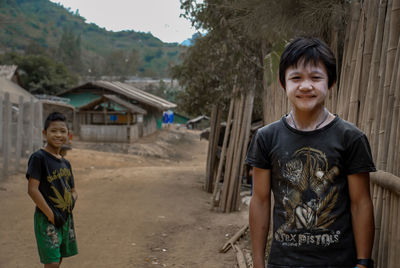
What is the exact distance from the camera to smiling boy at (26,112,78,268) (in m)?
3.03

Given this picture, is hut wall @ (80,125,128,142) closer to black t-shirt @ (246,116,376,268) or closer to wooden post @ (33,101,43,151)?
wooden post @ (33,101,43,151)

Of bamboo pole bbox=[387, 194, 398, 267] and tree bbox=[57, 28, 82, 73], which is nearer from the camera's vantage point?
bamboo pole bbox=[387, 194, 398, 267]

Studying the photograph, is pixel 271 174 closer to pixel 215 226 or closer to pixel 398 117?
pixel 398 117

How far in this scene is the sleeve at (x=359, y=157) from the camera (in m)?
1.57

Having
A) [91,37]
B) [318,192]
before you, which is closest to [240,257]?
[318,192]

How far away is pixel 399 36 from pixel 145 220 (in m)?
5.55

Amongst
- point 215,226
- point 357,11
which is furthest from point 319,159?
point 215,226

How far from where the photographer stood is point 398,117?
193 centimetres

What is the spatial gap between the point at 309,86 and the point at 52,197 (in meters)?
2.31

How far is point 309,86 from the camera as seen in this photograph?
1.63m

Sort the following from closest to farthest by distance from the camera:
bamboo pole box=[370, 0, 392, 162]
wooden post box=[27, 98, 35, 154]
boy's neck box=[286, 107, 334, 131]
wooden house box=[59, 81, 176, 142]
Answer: boy's neck box=[286, 107, 334, 131]
bamboo pole box=[370, 0, 392, 162]
wooden post box=[27, 98, 35, 154]
wooden house box=[59, 81, 176, 142]

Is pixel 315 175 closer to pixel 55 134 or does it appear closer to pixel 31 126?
pixel 55 134

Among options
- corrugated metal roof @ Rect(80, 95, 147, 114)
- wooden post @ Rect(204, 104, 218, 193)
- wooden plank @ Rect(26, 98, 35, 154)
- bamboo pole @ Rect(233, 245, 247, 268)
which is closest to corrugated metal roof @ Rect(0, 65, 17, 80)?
corrugated metal roof @ Rect(80, 95, 147, 114)

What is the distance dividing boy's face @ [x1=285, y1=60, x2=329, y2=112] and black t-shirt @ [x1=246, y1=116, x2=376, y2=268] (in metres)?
0.11
